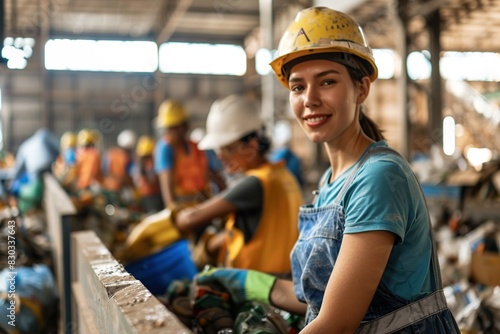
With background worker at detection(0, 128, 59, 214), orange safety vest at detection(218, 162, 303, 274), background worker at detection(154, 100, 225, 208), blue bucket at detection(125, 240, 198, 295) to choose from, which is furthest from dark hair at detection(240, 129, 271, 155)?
background worker at detection(0, 128, 59, 214)

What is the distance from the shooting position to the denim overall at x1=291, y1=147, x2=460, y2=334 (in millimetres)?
1468

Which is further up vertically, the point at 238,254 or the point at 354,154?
the point at 354,154

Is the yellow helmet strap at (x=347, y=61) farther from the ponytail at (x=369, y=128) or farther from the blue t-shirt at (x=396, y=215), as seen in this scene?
the blue t-shirt at (x=396, y=215)

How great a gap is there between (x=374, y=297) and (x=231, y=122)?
1.83 meters

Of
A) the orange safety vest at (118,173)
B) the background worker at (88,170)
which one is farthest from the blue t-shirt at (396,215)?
the orange safety vest at (118,173)

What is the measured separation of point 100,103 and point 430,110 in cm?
1515

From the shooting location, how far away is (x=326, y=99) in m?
1.61

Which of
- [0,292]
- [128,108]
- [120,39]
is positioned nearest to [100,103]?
[128,108]

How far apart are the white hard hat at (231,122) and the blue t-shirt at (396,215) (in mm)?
1661

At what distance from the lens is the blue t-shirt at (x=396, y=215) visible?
137 cm

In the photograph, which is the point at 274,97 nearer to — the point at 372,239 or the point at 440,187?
the point at 440,187

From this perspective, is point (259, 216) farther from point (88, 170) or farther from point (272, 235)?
point (88, 170)

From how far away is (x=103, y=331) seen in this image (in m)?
1.54

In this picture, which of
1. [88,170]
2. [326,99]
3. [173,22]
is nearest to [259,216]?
[326,99]
